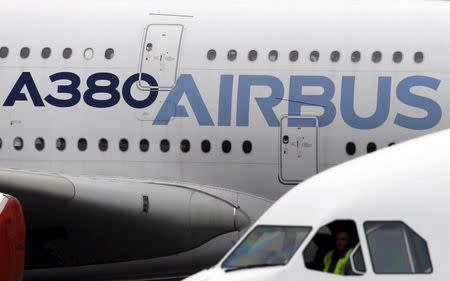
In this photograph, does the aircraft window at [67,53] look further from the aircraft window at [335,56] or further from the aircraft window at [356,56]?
the aircraft window at [356,56]

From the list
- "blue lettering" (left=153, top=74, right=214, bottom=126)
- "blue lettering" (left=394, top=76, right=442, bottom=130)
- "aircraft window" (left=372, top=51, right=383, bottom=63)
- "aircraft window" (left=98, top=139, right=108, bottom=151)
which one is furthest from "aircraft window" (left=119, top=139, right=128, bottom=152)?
"blue lettering" (left=394, top=76, right=442, bottom=130)

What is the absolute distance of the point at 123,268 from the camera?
19.9 metres

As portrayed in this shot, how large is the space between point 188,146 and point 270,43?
1783 millimetres

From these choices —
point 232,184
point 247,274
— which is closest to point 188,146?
point 232,184

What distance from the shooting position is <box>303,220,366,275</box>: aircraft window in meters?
9.05

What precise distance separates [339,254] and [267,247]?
1.79 ft

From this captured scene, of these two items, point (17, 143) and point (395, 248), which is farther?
point (17, 143)

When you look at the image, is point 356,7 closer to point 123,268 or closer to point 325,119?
point 325,119

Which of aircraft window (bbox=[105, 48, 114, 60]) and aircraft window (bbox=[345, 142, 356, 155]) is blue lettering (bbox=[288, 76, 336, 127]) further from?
aircraft window (bbox=[105, 48, 114, 60])

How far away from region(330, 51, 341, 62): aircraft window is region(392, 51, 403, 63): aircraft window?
0.73 meters

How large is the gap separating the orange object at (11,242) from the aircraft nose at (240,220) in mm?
3953

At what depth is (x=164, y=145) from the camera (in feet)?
63.5

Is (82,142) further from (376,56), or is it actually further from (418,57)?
(418,57)

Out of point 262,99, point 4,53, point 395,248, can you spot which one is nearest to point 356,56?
point 262,99
